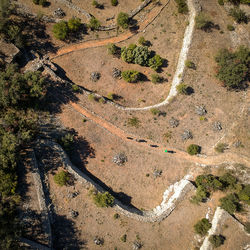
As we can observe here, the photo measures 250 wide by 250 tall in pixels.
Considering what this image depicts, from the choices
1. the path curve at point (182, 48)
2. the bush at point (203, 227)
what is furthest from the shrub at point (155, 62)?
the bush at point (203, 227)

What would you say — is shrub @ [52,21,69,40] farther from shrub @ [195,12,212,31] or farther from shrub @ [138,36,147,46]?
shrub @ [195,12,212,31]

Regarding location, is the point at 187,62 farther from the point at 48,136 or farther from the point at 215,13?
the point at 48,136

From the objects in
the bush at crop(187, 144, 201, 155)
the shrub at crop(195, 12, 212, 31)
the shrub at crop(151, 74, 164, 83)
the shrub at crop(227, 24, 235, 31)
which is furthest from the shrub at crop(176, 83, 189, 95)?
the shrub at crop(227, 24, 235, 31)

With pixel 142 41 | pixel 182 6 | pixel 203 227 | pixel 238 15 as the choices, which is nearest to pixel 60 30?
pixel 142 41

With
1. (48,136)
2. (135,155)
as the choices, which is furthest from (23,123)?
(135,155)

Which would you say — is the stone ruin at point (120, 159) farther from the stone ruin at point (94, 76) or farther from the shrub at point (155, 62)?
the shrub at point (155, 62)

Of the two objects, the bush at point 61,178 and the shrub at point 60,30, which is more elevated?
the shrub at point 60,30
